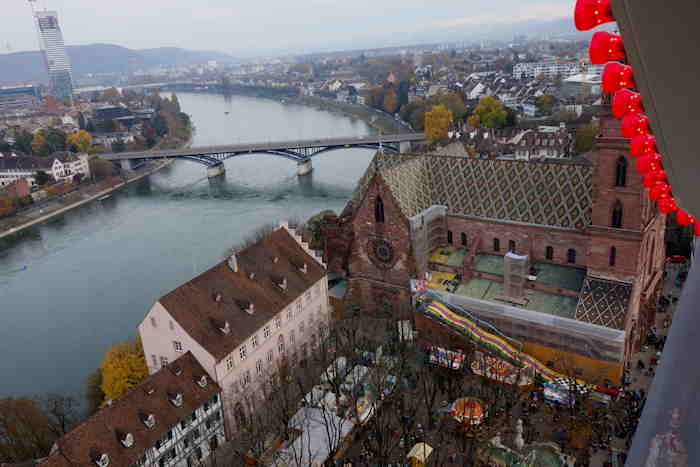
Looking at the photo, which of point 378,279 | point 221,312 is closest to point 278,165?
point 378,279

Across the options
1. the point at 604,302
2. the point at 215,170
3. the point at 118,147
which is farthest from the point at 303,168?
the point at 604,302

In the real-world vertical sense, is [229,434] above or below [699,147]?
below

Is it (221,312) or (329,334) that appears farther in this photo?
(329,334)

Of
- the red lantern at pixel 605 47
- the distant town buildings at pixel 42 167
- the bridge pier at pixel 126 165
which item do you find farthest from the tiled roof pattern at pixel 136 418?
the bridge pier at pixel 126 165

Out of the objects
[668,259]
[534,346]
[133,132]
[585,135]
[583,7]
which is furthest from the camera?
[133,132]

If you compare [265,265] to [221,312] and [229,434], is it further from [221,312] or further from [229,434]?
[229,434]

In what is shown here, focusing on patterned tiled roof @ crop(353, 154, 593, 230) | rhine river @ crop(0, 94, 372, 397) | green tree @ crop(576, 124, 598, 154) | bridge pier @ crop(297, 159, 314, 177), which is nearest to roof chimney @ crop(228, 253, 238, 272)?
patterned tiled roof @ crop(353, 154, 593, 230)

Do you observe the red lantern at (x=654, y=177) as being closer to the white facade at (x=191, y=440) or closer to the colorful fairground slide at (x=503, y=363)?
the colorful fairground slide at (x=503, y=363)
